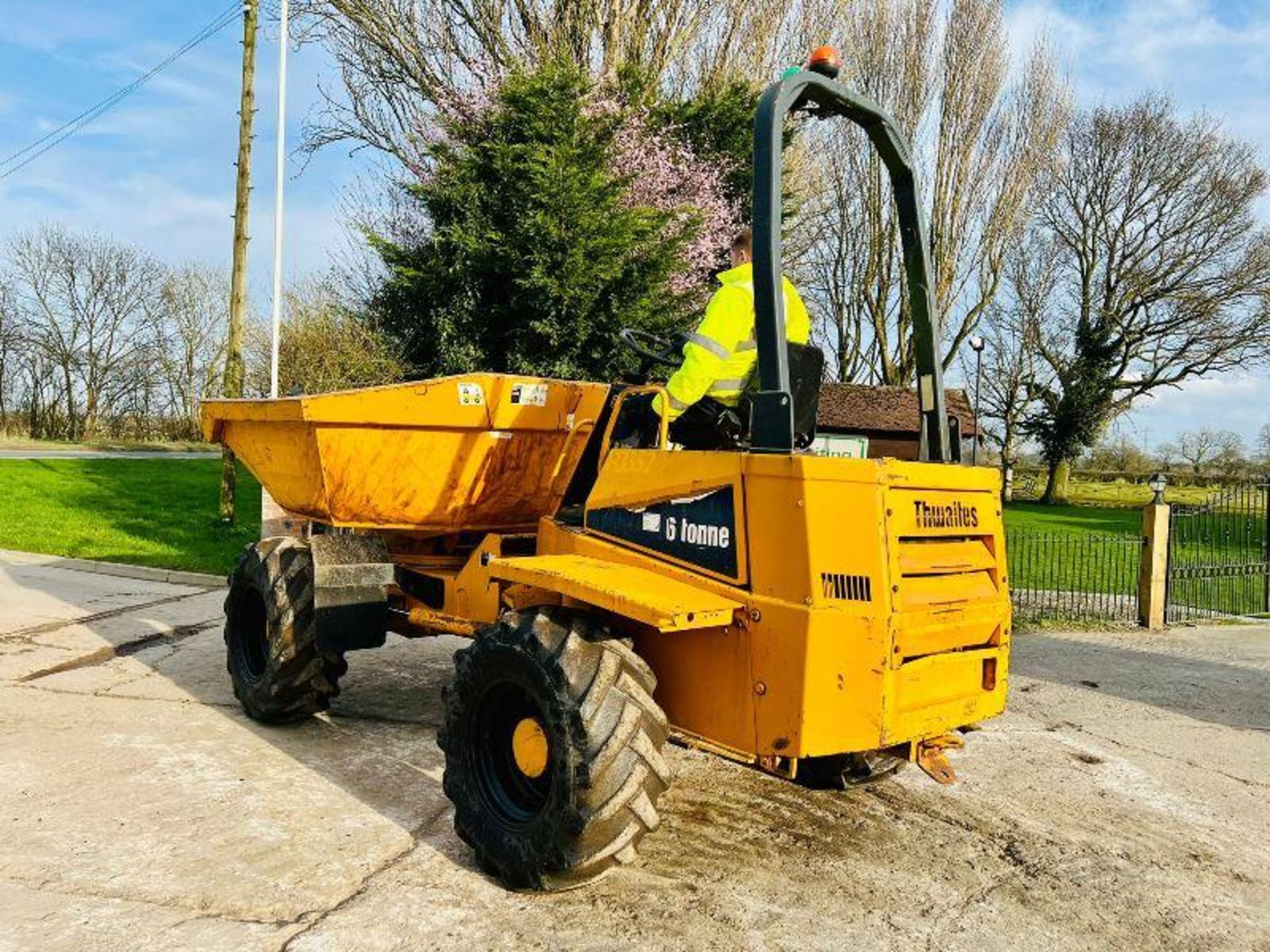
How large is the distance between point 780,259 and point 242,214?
45.6 feet

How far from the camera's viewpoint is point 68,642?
7051 mm

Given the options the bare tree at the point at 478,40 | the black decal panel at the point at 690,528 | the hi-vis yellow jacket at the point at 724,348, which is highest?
the bare tree at the point at 478,40

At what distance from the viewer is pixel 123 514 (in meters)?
15.7

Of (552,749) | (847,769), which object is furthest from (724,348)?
(847,769)

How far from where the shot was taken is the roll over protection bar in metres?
3.33

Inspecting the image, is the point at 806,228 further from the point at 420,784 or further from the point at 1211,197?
the point at 420,784

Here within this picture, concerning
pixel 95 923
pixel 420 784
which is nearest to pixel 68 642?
pixel 420 784

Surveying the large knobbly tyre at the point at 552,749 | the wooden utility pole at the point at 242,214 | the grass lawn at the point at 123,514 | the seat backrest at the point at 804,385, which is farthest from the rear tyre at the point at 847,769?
the wooden utility pole at the point at 242,214

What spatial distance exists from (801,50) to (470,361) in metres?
12.1

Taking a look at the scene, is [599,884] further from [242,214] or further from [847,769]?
[242,214]

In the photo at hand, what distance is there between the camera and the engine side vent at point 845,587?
3.17m

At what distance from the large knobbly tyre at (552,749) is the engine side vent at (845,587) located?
0.70 m

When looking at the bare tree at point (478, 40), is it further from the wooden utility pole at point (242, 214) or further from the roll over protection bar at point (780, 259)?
the roll over protection bar at point (780, 259)

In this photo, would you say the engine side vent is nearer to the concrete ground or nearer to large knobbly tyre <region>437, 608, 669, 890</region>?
large knobbly tyre <region>437, 608, 669, 890</region>
